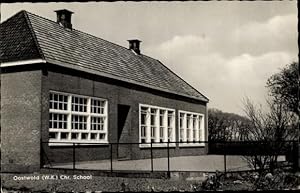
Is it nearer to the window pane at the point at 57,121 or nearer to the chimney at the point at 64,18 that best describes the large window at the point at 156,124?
the chimney at the point at 64,18

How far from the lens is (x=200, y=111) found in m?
25.4

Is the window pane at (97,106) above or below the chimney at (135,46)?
below

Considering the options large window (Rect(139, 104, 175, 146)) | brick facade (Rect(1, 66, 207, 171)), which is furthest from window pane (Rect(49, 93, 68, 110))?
large window (Rect(139, 104, 175, 146))

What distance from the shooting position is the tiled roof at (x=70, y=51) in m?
14.7

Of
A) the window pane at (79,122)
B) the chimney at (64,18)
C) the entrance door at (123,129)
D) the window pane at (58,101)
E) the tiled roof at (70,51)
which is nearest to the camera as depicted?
Answer: the tiled roof at (70,51)

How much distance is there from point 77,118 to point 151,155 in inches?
173

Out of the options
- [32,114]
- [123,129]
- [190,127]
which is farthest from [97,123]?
[190,127]

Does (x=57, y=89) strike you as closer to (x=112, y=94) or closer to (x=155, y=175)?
(x=112, y=94)

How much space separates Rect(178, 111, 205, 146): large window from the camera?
22.9 meters

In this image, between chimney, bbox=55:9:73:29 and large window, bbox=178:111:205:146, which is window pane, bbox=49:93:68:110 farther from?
large window, bbox=178:111:205:146

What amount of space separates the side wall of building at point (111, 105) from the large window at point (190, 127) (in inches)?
17.1

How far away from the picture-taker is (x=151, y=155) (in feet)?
41.8

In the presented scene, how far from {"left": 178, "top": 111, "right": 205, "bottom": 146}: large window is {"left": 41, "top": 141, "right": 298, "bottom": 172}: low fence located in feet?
1.91

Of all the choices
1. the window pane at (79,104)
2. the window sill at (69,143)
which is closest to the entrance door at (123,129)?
the window sill at (69,143)
